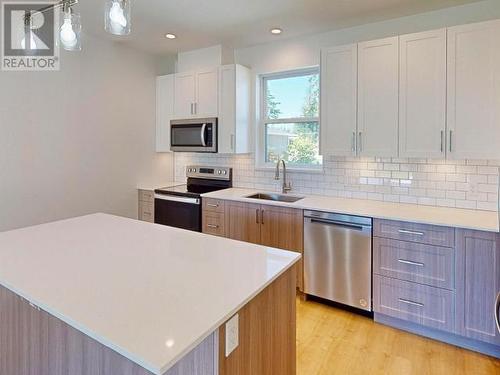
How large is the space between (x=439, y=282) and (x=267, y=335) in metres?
1.66

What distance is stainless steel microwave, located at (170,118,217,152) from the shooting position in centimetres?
381

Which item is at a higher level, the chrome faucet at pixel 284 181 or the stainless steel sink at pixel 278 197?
the chrome faucet at pixel 284 181

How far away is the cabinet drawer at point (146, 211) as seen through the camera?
4.11 m

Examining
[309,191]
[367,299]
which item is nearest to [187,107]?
[309,191]

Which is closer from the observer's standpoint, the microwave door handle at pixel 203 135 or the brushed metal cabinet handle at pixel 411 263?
the brushed metal cabinet handle at pixel 411 263

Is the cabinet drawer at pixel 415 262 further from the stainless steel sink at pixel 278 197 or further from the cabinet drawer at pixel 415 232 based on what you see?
the stainless steel sink at pixel 278 197

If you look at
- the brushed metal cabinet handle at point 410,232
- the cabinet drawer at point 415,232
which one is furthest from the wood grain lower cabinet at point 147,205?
the brushed metal cabinet handle at point 410,232

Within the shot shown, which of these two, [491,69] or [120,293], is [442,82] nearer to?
[491,69]

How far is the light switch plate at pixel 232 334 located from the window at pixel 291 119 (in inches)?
104

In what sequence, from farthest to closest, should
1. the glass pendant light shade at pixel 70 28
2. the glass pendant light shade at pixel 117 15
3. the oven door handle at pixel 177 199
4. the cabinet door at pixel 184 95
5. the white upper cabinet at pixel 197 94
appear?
the cabinet door at pixel 184 95
the white upper cabinet at pixel 197 94
the oven door handle at pixel 177 199
the glass pendant light shade at pixel 70 28
the glass pendant light shade at pixel 117 15

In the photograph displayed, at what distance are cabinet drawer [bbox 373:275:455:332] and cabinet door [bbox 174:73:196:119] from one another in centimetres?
284

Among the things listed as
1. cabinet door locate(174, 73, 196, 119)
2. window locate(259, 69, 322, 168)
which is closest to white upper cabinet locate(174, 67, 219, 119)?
cabinet door locate(174, 73, 196, 119)

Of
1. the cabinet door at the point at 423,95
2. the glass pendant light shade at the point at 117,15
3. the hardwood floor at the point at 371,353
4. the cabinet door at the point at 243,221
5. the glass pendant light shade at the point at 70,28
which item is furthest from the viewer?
the cabinet door at the point at 243,221

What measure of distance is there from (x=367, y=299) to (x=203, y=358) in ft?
6.71
